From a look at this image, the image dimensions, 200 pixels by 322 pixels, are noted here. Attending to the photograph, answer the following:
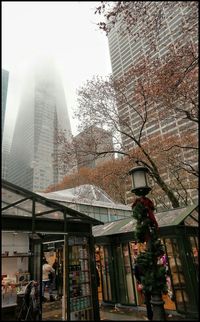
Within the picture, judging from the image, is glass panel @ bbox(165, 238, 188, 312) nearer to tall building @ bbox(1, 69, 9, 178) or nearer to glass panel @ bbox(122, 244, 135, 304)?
glass panel @ bbox(122, 244, 135, 304)

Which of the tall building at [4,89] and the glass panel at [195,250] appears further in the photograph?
the glass panel at [195,250]

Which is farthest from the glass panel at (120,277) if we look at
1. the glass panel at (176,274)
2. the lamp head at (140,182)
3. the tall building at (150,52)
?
the lamp head at (140,182)

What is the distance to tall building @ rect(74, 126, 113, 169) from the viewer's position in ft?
44.2

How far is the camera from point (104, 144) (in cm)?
1395

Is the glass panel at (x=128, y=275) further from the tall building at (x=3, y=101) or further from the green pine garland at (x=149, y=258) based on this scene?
the tall building at (x=3, y=101)

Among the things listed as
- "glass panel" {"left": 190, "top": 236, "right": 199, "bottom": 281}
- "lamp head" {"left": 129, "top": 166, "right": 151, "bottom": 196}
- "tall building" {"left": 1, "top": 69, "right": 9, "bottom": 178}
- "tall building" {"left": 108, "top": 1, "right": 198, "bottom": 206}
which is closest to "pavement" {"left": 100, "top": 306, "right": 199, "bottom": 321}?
"glass panel" {"left": 190, "top": 236, "right": 199, "bottom": 281}

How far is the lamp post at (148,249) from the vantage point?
459 centimetres

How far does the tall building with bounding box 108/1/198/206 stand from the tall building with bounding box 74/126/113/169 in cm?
108

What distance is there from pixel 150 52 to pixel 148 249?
6.80 m

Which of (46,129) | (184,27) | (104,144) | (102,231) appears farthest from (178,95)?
(46,129)

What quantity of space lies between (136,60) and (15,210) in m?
8.89

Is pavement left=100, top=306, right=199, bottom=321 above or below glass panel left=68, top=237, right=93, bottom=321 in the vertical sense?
below

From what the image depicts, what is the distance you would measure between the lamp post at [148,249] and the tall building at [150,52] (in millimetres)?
1689

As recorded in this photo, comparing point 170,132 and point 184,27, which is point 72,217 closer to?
point 184,27
